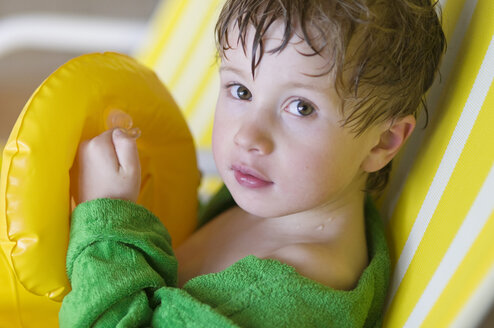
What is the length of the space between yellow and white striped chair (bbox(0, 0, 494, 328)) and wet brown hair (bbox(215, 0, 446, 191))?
67 mm

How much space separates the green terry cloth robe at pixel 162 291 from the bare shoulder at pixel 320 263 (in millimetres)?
30

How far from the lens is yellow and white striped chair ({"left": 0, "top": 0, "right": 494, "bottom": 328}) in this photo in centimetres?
65

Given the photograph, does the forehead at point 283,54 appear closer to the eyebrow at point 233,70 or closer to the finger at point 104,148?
the eyebrow at point 233,70

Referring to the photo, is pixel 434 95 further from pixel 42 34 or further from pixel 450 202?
pixel 42 34

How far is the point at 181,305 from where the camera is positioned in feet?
2.49

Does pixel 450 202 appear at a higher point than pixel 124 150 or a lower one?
higher

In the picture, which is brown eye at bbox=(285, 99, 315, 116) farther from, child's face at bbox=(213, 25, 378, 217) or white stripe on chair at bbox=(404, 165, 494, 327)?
white stripe on chair at bbox=(404, 165, 494, 327)

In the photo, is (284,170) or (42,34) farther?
(42,34)

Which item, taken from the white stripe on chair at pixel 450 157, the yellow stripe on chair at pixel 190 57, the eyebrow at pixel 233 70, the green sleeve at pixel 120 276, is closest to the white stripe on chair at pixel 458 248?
the white stripe on chair at pixel 450 157

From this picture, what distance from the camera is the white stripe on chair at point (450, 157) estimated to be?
0.81 metres

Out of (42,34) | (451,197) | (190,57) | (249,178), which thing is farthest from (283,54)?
(42,34)

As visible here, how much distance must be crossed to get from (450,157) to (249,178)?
10.4 inches

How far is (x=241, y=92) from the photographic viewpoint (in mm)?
867

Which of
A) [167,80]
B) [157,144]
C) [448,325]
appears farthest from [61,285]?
[167,80]
